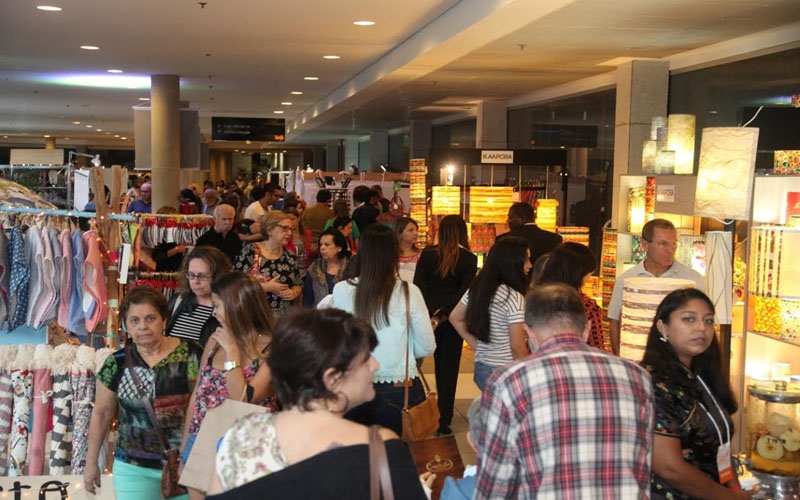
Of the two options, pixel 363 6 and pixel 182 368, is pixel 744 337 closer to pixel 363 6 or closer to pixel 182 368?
pixel 182 368

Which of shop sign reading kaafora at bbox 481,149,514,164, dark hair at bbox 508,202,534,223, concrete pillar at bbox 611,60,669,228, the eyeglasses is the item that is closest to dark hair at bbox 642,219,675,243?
the eyeglasses

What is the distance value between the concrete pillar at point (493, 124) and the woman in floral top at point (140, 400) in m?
12.8

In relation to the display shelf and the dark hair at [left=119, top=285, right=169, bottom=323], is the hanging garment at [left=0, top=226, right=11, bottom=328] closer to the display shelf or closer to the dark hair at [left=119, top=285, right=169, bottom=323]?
the dark hair at [left=119, top=285, right=169, bottom=323]

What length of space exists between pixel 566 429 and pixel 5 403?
373 centimetres

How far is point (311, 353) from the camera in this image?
8.02 feet

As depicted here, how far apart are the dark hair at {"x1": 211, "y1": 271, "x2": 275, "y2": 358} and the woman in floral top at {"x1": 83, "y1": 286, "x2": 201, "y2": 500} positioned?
0.30m

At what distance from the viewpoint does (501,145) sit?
658 inches

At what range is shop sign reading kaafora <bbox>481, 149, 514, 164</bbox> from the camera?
1236cm

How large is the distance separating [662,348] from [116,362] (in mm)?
2178

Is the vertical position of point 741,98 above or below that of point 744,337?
above

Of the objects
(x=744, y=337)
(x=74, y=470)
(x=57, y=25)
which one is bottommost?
(x=74, y=470)

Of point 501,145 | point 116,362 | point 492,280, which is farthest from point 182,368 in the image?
point 501,145

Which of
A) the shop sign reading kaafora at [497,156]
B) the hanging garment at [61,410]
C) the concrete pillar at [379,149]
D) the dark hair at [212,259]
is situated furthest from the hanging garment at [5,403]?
the concrete pillar at [379,149]

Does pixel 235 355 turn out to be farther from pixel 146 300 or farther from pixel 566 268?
pixel 566 268
